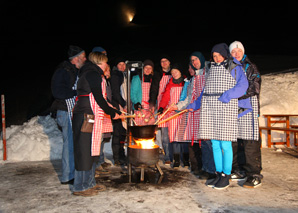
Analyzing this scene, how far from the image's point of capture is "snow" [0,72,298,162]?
5258 mm

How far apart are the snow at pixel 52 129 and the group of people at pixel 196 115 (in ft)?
6.21

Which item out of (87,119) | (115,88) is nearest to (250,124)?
(87,119)

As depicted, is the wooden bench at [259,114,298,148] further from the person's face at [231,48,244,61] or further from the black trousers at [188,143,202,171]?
the person's face at [231,48,244,61]

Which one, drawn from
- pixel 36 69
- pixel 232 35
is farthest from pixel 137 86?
pixel 232 35

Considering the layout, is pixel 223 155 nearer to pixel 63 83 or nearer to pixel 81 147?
pixel 81 147

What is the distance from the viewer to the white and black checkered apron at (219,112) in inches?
120

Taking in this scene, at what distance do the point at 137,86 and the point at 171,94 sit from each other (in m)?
0.71

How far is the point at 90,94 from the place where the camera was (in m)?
2.87

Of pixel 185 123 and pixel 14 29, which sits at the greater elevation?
pixel 14 29

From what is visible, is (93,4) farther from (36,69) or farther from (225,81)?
(225,81)

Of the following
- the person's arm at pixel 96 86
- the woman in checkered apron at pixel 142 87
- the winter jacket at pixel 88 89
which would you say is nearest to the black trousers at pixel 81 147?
the winter jacket at pixel 88 89

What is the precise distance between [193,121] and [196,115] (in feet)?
0.41

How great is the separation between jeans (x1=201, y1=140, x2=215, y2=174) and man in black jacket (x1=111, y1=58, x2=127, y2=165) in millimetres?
1584

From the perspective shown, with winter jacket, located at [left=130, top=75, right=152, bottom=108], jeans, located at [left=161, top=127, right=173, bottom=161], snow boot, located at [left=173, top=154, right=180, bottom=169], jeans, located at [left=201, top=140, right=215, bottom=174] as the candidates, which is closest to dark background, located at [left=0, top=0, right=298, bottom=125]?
winter jacket, located at [left=130, top=75, right=152, bottom=108]
